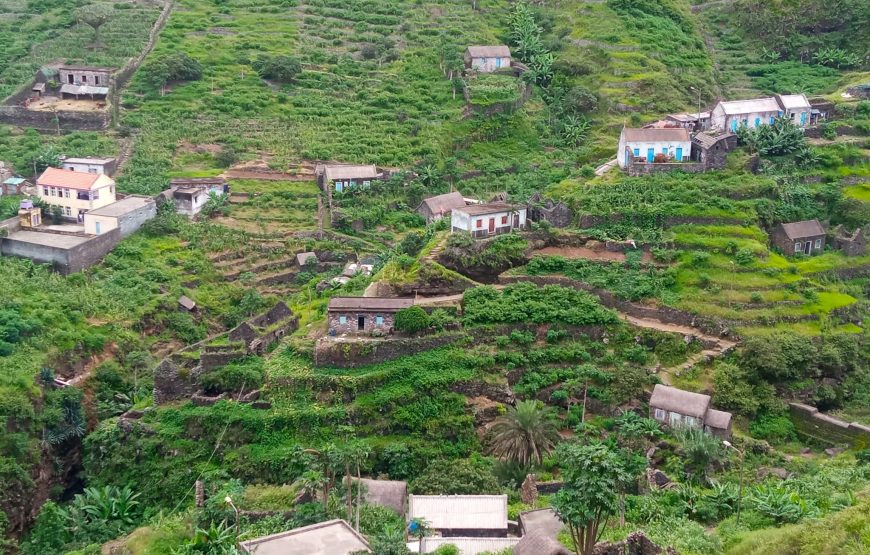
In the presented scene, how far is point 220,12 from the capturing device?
271 feet

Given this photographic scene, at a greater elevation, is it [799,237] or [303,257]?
[799,237]

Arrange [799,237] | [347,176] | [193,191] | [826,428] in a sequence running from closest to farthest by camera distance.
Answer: [826,428]
[799,237]
[193,191]
[347,176]

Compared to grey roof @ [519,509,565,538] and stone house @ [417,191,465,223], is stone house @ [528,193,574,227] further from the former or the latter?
grey roof @ [519,509,565,538]

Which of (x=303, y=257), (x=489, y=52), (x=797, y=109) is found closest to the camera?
(x=303, y=257)

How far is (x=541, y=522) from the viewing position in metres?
37.0

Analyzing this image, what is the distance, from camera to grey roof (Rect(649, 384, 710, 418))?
4322 cm

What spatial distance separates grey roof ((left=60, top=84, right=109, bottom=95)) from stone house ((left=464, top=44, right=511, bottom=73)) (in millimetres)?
23919

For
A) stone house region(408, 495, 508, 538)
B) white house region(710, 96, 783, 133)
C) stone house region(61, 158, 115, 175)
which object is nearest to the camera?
stone house region(408, 495, 508, 538)

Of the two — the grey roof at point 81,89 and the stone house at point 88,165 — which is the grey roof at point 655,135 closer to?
the stone house at point 88,165

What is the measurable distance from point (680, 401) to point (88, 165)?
38.1 m

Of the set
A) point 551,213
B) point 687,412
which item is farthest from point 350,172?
point 687,412

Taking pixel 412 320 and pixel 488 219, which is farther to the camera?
pixel 488 219

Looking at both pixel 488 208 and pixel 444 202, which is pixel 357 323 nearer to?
pixel 488 208

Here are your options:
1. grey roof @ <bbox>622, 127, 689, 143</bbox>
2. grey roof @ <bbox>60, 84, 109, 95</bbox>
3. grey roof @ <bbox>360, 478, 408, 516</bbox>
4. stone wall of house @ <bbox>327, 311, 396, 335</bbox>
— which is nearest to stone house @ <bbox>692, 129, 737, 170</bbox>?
→ grey roof @ <bbox>622, 127, 689, 143</bbox>
